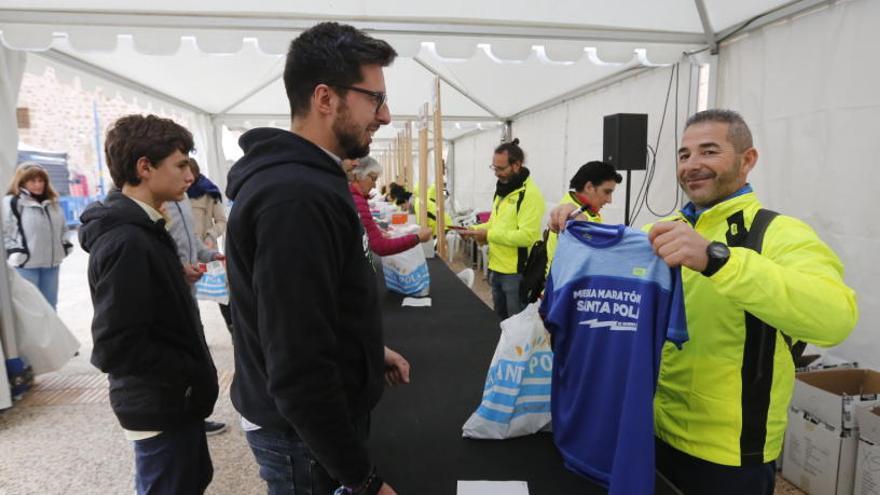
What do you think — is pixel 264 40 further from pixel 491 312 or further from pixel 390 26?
pixel 491 312

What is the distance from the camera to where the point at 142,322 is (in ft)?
4.23

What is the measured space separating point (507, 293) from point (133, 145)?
253 centimetres

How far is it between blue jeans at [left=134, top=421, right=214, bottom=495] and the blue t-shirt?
1110mm

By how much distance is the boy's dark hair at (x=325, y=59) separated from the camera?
0.86 metres

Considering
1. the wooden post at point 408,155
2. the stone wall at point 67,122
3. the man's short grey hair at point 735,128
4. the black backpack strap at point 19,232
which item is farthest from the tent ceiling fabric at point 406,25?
the stone wall at point 67,122

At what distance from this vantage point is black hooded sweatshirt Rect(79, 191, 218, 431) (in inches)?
50.0

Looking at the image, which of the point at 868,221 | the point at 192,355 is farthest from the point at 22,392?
the point at 868,221

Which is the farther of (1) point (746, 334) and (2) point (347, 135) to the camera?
(1) point (746, 334)

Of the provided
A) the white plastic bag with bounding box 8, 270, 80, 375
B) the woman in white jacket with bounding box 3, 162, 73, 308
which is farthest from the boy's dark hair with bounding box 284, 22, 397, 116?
the woman in white jacket with bounding box 3, 162, 73, 308

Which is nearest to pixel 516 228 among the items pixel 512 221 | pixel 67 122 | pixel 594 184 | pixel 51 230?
pixel 512 221

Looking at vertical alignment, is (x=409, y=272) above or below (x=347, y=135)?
below

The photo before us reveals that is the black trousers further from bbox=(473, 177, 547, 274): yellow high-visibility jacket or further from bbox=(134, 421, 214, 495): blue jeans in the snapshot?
bbox=(473, 177, 547, 274): yellow high-visibility jacket

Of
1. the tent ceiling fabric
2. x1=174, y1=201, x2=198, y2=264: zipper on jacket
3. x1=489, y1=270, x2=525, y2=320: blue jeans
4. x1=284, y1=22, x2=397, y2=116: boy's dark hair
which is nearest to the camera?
x1=284, y1=22, x2=397, y2=116: boy's dark hair

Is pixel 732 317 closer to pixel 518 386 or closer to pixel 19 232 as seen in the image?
pixel 518 386
